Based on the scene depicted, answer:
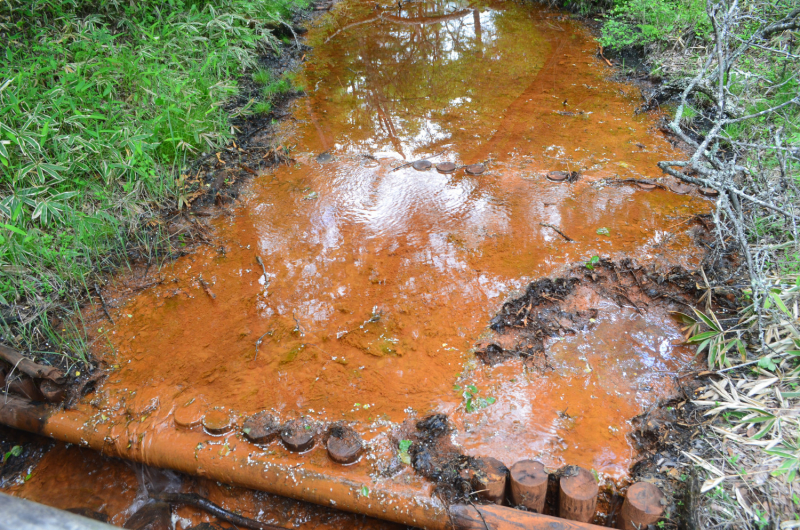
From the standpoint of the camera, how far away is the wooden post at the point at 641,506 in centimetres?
182

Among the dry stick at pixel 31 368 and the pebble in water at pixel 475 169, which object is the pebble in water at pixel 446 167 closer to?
the pebble in water at pixel 475 169

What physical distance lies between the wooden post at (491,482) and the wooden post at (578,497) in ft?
0.80

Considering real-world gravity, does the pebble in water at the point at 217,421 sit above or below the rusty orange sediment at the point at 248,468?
above

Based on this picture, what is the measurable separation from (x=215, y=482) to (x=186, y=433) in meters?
0.30

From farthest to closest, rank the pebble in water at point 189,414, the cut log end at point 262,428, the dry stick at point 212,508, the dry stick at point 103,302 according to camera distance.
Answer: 1. the dry stick at point 103,302
2. the pebble in water at point 189,414
3. the cut log end at point 262,428
4. the dry stick at point 212,508

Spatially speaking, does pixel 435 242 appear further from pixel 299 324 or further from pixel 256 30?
pixel 256 30

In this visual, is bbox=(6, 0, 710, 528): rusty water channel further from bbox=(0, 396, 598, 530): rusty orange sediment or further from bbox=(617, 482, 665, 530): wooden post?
bbox=(617, 482, 665, 530): wooden post

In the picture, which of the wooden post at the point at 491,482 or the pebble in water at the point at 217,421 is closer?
the wooden post at the point at 491,482

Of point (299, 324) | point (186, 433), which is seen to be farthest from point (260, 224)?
point (186, 433)

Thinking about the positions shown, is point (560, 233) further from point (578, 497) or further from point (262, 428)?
point (262, 428)

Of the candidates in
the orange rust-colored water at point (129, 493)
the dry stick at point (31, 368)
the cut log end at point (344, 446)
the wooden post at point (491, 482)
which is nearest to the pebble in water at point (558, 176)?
the wooden post at point (491, 482)

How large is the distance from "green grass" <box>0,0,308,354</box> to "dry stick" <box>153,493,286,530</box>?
5.51 ft

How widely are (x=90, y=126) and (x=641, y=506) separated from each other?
15.4 feet

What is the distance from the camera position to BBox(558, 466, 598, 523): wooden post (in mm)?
1871
